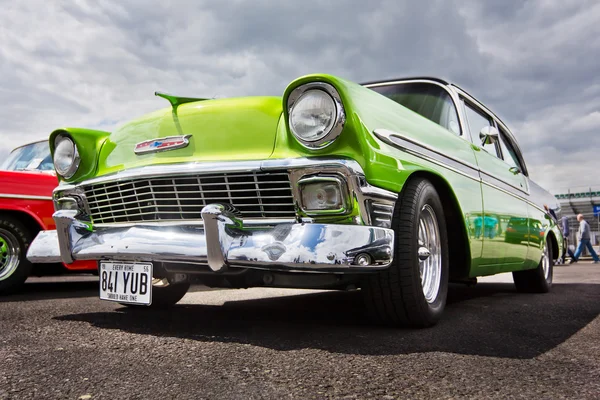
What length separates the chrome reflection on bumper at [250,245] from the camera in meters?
2.17

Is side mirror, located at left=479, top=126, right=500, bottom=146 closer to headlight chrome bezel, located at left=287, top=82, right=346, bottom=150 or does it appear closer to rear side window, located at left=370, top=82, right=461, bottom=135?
rear side window, located at left=370, top=82, right=461, bottom=135

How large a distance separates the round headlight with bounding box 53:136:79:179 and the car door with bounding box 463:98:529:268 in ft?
8.02

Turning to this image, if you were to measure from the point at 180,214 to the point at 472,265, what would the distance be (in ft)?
5.76

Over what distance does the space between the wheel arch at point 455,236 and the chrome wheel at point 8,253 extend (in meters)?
3.55

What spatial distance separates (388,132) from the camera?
252 centimetres

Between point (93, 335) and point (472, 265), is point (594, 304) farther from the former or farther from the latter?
point (93, 335)

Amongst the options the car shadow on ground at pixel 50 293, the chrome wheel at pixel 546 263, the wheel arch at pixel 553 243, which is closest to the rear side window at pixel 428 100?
the chrome wheel at pixel 546 263

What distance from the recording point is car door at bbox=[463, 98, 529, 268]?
355 centimetres

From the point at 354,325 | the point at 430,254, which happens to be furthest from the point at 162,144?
the point at 430,254

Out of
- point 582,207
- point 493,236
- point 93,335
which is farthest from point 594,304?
point 582,207

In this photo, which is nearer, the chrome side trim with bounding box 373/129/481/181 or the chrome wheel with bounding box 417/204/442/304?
the chrome side trim with bounding box 373/129/481/181

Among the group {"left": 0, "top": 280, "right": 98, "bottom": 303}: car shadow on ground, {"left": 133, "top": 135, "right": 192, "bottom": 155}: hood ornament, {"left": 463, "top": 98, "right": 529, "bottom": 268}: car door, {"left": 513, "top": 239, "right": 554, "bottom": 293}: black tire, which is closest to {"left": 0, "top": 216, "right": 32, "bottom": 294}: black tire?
{"left": 0, "top": 280, "right": 98, "bottom": 303}: car shadow on ground

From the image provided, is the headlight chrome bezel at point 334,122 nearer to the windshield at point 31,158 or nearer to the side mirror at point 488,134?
the side mirror at point 488,134

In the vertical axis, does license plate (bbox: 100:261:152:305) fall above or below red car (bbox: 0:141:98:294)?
below
